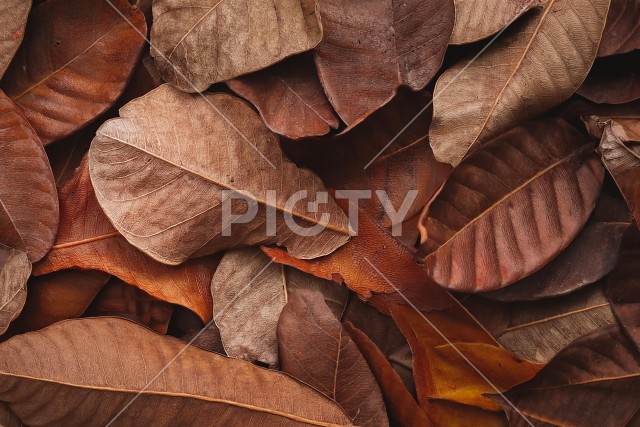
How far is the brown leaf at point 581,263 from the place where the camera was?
1.04 m

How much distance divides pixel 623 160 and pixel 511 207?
17cm

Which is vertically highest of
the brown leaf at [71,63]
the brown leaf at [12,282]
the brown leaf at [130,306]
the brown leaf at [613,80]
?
the brown leaf at [71,63]

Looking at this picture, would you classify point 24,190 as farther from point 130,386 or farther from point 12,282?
point 130,386

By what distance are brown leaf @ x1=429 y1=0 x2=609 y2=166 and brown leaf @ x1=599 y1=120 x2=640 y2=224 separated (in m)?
0.09

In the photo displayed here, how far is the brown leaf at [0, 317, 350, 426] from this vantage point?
993mm

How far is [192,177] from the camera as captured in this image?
1.03 metres

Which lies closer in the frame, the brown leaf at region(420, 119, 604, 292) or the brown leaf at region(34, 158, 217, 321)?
the brown leaf at region(420, 119, 604, 292)

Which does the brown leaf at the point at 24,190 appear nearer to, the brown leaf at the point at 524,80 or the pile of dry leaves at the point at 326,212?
the pile of dry leaves at the point at 326,212

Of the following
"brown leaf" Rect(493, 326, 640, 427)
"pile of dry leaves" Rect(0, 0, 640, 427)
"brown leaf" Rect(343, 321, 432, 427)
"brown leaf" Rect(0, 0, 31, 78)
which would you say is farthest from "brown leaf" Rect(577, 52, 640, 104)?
"brown leaf" Rect(0, 0, 31, 78)

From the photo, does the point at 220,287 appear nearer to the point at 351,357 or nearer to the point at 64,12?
the point at 351,357

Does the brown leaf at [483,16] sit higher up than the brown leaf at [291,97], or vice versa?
the brown leaf at [483,16]

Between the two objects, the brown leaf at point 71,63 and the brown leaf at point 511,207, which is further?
the brown leaf at point 71,63

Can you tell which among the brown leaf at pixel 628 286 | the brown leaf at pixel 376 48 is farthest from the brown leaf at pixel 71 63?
the brown leaf at pixel 628 286

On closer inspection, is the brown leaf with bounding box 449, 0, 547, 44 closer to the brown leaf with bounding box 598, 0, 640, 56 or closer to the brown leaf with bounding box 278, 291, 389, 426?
the brown leaf with bounding box 598, 0, 640, 56
